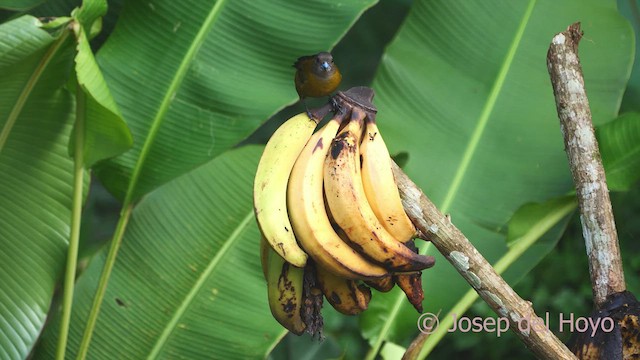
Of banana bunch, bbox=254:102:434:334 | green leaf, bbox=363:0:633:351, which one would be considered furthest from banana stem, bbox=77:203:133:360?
banana bunch, bbox=254:102:434:334

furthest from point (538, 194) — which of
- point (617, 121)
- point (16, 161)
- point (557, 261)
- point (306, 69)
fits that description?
point (557, 261)

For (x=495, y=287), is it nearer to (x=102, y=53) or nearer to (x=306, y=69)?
(x=306, y=69)

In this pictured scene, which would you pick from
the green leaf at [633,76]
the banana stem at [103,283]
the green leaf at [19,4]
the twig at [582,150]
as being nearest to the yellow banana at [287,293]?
the twig at [582,150]

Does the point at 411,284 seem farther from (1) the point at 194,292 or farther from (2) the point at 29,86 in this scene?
(2) the point at 29,86

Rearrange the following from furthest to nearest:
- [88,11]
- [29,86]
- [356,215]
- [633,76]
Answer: [633,76] → [29,86] → [88,11] → [356,215]

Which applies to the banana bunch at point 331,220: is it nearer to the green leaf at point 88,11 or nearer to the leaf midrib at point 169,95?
the green leaf at point 88,11

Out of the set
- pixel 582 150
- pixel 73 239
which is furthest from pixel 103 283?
pixel 582 150
